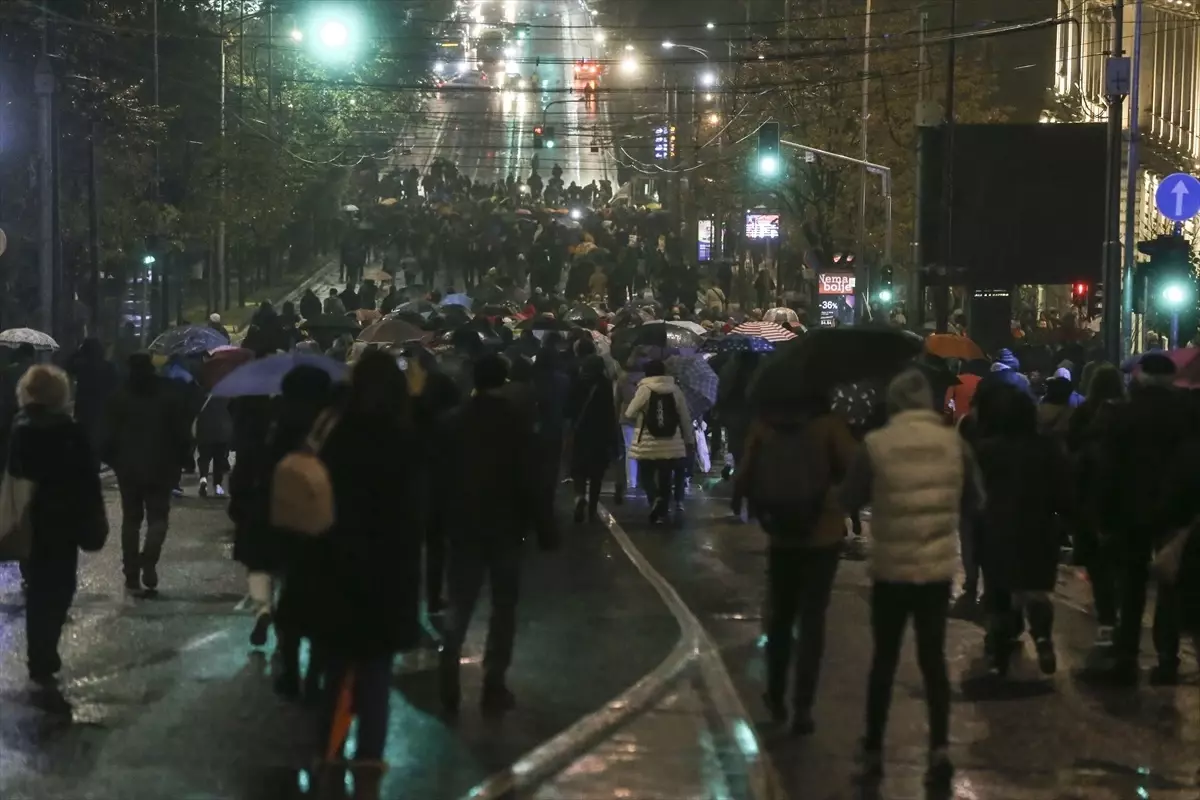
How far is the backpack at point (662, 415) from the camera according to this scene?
18766 millimetres

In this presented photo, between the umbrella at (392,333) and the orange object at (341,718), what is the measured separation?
16286 mm

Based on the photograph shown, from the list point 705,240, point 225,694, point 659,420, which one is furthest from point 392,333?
point 705,240

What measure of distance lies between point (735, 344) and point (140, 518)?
13321 mm

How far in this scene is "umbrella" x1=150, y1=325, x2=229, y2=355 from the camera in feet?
77.3

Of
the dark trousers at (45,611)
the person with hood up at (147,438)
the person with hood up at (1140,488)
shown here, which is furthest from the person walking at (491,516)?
the person with hood up at (147,438)

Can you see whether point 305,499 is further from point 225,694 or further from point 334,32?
point 334,32

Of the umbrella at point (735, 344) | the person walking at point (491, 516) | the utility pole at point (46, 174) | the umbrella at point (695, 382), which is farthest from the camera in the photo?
the utility pole at point (46, 174)

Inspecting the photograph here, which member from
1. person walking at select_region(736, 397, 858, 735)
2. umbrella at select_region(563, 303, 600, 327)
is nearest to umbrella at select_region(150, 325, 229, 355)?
umbrella at select_region(563, 303, 600, 327)

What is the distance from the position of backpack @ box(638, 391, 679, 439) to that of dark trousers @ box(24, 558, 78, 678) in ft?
30.0

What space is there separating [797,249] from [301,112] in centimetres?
1716

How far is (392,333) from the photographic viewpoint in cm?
2388

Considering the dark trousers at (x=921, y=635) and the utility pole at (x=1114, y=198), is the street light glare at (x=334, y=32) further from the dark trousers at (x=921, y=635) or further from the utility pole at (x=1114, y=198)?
the dark trousers at (x=921, y=635)

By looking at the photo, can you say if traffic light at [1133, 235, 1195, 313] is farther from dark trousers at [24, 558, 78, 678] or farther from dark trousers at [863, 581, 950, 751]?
dark trousers at [24, 558, 78, 678]

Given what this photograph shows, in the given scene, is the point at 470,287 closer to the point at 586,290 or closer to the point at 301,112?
the point at 586,290
